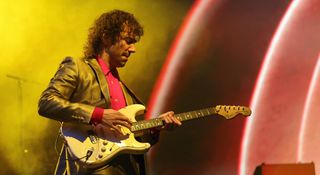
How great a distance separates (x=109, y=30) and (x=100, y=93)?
45 centimetres

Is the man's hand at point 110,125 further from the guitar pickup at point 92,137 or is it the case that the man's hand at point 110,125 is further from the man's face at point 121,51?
the man's face at point 121,51

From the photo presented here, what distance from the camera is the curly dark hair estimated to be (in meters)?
2.27

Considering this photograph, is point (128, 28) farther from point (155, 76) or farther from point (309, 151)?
point (309, 151)

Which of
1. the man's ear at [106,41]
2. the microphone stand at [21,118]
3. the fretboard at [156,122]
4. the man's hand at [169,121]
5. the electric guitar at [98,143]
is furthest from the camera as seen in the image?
the microphone stand at [21,118]

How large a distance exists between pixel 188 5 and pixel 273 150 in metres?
1.40

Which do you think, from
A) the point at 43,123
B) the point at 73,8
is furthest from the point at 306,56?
the point at 43,123

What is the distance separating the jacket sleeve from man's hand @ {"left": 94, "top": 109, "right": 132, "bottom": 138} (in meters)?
0.07

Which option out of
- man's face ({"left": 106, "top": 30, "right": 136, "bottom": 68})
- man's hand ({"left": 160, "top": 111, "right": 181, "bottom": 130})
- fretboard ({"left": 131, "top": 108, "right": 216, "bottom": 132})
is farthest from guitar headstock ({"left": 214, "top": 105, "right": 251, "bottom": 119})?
man's face ({"left": 106, "top": 30, "right": 136, "bottom": 68})

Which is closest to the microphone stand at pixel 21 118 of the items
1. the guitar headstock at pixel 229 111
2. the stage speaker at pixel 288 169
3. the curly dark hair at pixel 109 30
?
the curly dark hair at pixel 109 30

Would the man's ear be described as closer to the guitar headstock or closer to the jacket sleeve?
the jacket sleeve

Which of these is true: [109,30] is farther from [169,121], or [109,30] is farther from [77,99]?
[169,121]

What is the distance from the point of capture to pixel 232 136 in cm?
310

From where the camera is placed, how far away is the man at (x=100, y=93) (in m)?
1.83

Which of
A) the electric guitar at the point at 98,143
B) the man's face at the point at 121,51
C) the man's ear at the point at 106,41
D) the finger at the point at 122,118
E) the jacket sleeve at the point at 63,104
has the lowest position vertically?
the electric guitar at the point at 98,143
